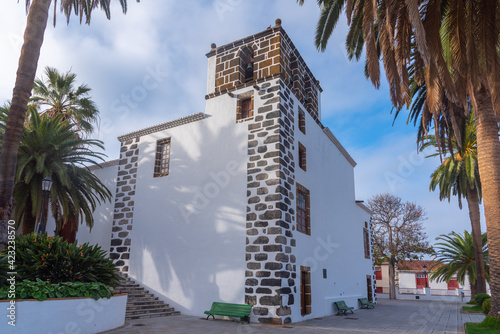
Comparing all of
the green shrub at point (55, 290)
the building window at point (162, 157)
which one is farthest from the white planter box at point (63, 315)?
the building window at point (162, 157)

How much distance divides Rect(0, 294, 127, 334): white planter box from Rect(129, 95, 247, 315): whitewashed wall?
307 cm

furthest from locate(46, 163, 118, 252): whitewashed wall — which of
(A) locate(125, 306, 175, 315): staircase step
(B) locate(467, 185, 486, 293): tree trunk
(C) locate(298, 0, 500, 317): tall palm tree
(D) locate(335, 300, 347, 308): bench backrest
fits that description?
(B) locate(467, 185, 486, 293): tree trunk

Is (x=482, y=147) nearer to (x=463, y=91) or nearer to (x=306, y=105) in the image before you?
(x=463, y=91)

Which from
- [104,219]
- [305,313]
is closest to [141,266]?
[104,219]

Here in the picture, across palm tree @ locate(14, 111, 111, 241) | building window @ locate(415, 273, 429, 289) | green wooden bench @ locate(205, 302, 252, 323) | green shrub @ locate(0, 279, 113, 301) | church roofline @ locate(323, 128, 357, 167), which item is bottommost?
building window @ locate(415, 273, 429, 289)

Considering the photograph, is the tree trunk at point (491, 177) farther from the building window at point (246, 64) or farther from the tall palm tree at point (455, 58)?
the building window at point (246, 64)

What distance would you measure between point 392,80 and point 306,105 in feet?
22.4

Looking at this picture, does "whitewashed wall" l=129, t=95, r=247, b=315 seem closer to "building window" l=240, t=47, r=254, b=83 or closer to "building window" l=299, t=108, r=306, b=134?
"building window" l=240, t=47, r=254, b=83

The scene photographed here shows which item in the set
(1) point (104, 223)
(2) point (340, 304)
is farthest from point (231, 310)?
(1) point (104, 223)

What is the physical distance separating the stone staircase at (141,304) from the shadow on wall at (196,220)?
0.26m

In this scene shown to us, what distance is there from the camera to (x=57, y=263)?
7.50 metres

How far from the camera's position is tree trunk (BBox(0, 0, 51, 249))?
7707mm

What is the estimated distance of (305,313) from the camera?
35.9ft

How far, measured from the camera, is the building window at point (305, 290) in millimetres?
10961
